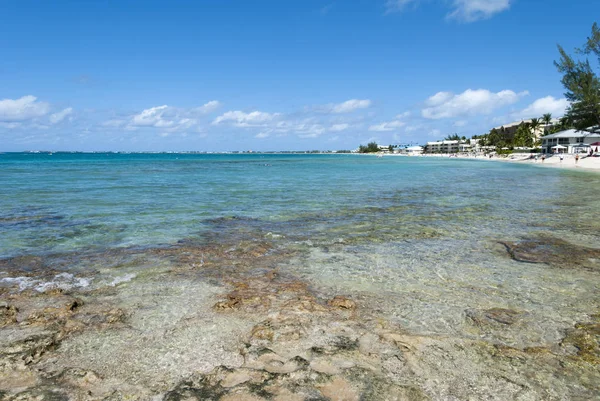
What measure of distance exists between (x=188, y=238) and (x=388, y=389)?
817 centimetres

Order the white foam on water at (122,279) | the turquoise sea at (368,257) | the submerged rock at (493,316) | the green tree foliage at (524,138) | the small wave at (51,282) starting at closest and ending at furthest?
1. the submerged rock at (493,316)
2. the turquoise sea at (368,257)
3. the small wave at (51,282)
4. the white foam on water at (122,279)
5. the green tree foliage at (524,138)

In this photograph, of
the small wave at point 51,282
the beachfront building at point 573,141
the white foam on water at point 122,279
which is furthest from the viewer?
the beachfront building at point 573,141

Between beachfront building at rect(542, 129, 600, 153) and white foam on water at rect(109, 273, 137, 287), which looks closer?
white foam on water at rect(109, 273, 137, 287)

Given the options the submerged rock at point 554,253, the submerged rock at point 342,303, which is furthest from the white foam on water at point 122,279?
the submerged rock at point 554,253

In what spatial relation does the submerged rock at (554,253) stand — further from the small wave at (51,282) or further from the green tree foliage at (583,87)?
the green tree foliage at (583,87)

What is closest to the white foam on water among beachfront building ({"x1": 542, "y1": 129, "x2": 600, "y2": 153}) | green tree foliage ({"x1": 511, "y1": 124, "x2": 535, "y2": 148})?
beachfront building ({"x1": 542, "y1": 129, "x2": 600, "y2": 153})

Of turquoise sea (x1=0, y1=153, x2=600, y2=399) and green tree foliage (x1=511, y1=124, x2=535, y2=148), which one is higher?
green tree foliage (x1=511, y1=124, x2=535, y2=148)

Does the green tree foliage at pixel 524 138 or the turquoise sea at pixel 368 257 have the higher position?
the green tree foliage at pixel 524 138

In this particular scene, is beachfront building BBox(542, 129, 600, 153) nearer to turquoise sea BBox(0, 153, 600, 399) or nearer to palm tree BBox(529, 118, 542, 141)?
palm tree BBox(529, 118, 542, 141)

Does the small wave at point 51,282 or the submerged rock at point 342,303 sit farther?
the small wave at point 51,282

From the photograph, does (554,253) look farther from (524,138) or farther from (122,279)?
A: (524,138)

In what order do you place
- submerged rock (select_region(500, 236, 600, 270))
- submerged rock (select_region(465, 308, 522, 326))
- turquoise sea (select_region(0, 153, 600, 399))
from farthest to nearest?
1. submerged rock (select_region(500, 236, 600, 270))
2. turquoise sea (select_region(0, 153, 600, 399))
3. submerged rock (select_region(465, 308, 522, 326))

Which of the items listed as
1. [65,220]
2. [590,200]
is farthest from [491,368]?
[590,200]

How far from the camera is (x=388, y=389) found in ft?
12.0
